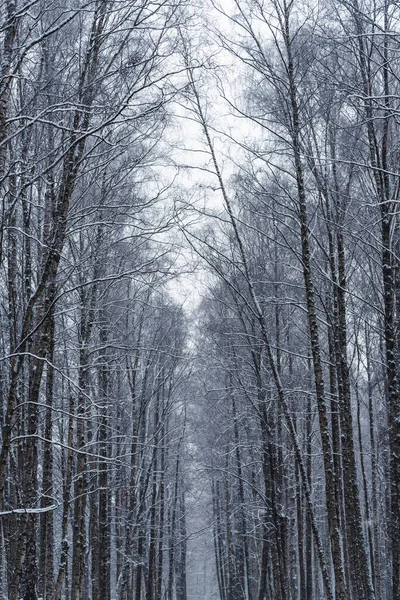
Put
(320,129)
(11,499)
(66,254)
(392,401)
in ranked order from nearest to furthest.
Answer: (392,401) < (320,129) < (66,254) < (11,499)

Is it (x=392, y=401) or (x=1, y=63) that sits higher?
(x=1, y=63)

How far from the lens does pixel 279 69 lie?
10266mm

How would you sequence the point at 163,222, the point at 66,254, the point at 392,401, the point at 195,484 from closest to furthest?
the point at 163,222, the point at 392,401, the point at 66,254, the point at 195,484

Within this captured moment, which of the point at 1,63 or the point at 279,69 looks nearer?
the point at 1,63

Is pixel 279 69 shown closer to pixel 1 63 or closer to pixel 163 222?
pixel 163 222

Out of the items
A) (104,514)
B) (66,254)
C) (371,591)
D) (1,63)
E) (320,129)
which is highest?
(320,129)

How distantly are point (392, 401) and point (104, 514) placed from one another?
9.06m

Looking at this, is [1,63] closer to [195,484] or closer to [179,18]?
[179,18]

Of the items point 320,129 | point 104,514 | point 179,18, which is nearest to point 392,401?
point 320,129

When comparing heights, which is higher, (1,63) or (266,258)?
(266,258)

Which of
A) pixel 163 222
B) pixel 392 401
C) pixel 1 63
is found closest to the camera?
pixel 1 63

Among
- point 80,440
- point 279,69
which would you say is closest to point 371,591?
point 80,440

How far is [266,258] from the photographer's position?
15000mm

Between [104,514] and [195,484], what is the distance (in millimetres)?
21231
